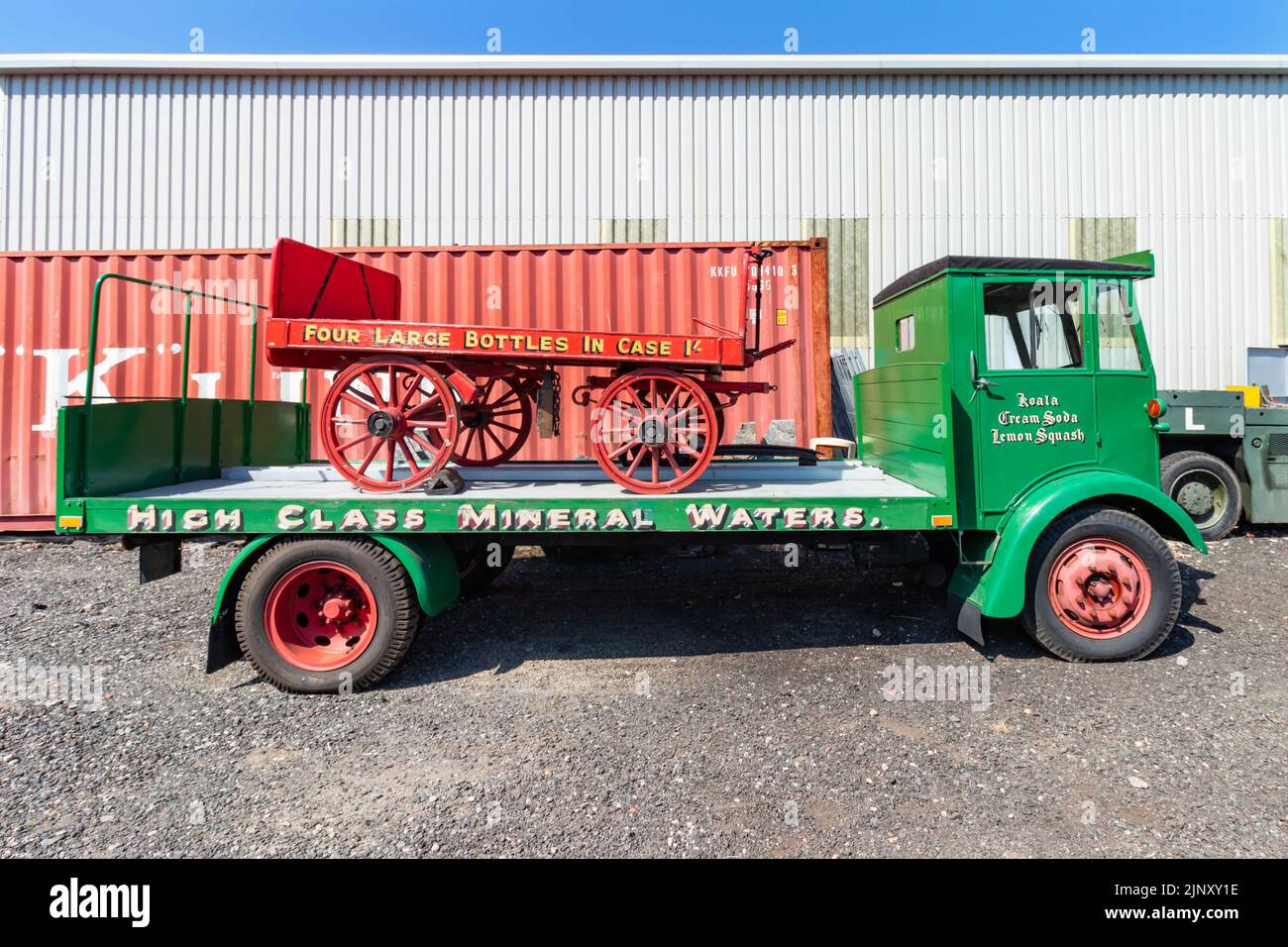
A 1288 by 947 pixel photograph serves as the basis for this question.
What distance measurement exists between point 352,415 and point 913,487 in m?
4.70

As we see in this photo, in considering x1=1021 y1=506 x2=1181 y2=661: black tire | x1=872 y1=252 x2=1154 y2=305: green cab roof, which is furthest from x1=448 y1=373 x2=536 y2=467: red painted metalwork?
x1=1021 y1=506 x2=1181 y2=661: black tire

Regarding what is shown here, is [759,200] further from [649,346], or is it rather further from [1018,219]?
[649,346]

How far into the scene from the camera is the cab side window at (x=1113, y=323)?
3.66 meters

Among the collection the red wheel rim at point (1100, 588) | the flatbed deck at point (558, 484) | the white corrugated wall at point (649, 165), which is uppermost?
the white corrugated wall at point (649, 165)

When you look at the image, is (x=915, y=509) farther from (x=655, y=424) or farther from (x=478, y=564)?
(x=478, y=564)

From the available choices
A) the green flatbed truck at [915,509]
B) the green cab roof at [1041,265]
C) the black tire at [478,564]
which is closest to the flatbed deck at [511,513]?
the green flatbed truck at [915,509]

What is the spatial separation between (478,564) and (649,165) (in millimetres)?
6719

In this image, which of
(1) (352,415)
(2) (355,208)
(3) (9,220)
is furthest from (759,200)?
(3) (9,220)

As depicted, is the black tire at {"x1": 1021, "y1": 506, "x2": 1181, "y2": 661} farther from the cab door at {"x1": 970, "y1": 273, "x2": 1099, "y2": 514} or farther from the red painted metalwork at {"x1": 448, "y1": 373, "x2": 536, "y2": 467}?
the red painted metalwork at {"x1": 448, "y1": 373, "x2": 536, "y2": 467}

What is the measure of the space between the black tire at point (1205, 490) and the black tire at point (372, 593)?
7.34 metres

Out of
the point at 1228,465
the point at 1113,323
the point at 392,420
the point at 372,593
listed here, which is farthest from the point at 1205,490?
the point at 372,593

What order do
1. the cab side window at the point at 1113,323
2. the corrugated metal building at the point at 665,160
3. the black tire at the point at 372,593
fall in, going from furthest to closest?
the corrugated metal building at the point at 665,160 < the cab side window at the point at 1113,323 < the black tire at the point at 372,593

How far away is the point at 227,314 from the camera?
703cm

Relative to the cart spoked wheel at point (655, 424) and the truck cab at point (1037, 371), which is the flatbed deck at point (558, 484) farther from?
the truck cab at point (1037, 371)
